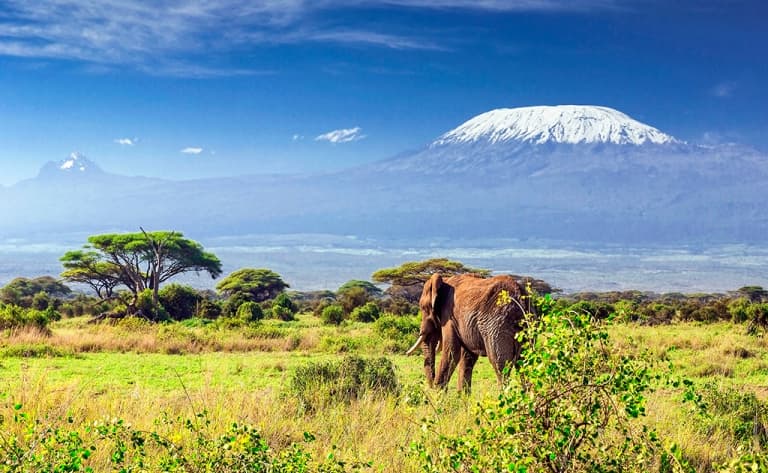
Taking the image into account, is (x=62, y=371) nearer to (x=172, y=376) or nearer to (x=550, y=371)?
(x=172, y=376)

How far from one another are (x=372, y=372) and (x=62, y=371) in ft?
21.5

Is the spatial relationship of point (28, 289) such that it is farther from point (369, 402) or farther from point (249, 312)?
point (369, 402)

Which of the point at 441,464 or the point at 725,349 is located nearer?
the point at 441,464

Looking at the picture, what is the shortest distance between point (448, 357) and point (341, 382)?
1.53 metres

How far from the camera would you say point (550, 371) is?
4.22 metres

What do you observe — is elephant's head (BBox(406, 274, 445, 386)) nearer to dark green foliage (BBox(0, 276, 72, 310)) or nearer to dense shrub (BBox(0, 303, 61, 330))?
dense shrub (BBox(0, 303, 61, 330))

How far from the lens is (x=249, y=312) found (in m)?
27.4

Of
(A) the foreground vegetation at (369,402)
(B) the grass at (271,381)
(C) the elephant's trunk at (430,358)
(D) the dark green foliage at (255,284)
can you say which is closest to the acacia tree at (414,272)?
(D) the dark green foliage at (255,284)

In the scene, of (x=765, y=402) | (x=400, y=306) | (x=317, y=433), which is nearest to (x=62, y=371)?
(x=317, y=433)

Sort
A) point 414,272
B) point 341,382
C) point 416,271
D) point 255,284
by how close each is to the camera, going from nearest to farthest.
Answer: point 341,382, point 414,272, point 416,271, point 255,284

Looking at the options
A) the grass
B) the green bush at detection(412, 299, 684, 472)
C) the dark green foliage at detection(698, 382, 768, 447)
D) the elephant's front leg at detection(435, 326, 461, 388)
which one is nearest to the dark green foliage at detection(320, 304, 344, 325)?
the grass

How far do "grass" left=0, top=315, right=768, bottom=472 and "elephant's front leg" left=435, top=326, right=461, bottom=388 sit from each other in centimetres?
23

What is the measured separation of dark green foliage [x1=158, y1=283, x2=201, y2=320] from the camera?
3130cm

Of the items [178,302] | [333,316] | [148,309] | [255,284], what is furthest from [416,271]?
[148,309]
